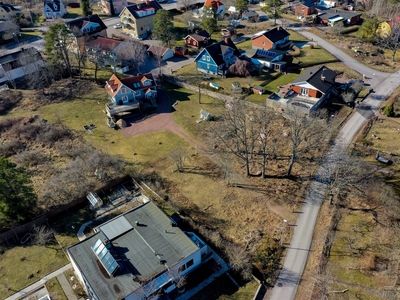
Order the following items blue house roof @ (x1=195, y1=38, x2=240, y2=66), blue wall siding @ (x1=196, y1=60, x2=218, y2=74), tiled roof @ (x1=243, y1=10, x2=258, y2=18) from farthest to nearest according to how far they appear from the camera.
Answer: tiled roof @ (x1=243, y1=10, x2=258, y2=18) → blue wall siding @ (x1=196, y1=60, x2=218, y2=74) → blue house roof @ (x1=195, y1=38, x2=240, y2=66)

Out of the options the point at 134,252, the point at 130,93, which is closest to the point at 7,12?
the point at 130,93

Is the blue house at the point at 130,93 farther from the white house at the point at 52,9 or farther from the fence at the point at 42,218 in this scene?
the white house at the point at 52,9

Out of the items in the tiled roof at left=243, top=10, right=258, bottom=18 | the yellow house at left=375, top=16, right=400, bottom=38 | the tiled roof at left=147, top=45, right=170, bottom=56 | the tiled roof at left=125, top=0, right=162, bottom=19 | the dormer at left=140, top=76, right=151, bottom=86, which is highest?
the tiled roof at left=125, top=0, right=162, bottom=19

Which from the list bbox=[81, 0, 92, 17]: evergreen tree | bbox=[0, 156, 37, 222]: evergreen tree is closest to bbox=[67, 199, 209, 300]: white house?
bbox=[0, 156, 37, 222]: evergreen tree

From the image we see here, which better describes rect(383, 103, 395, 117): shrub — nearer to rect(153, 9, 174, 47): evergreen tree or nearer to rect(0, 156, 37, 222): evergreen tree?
rect(153, 9, 174, 47): evergreen tree

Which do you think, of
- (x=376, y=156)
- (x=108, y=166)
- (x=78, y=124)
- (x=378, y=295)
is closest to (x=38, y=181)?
(x=108, y=166)

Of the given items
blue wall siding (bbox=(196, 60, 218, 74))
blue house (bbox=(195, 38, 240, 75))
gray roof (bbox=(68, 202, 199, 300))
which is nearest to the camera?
gray roof (bbox=(68, 202, 199, 300))
